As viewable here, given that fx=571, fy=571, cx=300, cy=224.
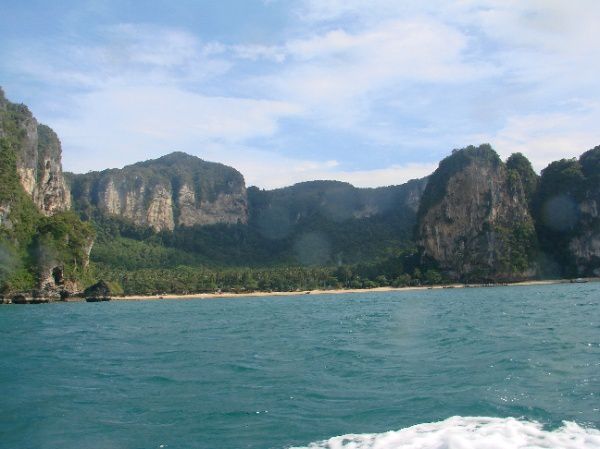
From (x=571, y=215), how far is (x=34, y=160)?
126 metres

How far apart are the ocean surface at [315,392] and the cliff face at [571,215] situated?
12049 centimetres

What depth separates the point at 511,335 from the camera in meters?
25.1

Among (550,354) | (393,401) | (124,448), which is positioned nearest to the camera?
(124,448)

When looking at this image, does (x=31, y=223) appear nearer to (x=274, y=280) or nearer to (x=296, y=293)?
(x=296, y=293)

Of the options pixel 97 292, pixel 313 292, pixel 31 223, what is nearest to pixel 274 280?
pixel 313 292

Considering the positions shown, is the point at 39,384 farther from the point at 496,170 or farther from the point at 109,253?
the point at 109,253

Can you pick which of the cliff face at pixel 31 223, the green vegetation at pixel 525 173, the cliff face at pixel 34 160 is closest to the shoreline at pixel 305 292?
the cliff face at pixel 31 223

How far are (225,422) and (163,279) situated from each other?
121 meters

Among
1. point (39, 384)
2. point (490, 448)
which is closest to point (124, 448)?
point (490, 448)

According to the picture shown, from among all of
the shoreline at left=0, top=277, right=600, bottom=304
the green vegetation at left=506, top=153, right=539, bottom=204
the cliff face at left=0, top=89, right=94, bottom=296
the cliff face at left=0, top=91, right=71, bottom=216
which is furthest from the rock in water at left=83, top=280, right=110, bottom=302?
the green vegetation at left=506, top=153, right=539, bottom=204

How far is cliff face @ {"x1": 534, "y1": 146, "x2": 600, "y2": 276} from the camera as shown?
13538 centimetres

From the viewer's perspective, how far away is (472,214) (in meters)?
147

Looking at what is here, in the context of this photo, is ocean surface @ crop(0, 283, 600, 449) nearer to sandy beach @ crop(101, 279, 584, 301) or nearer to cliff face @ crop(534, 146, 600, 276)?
sandy beach @ crop(101, 279, 584, 301)

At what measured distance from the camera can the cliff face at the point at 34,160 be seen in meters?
112
